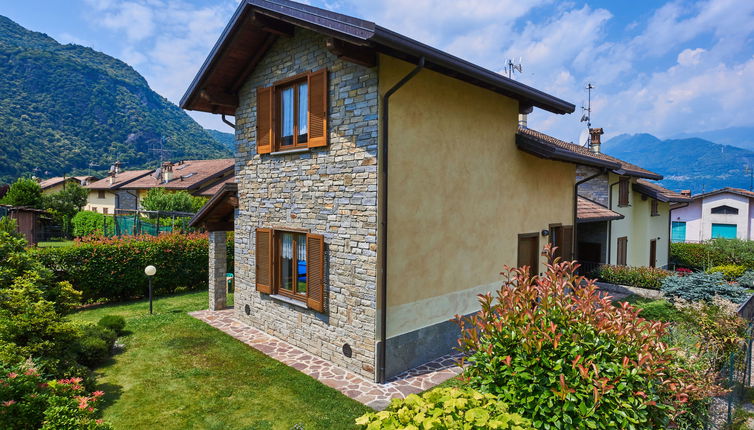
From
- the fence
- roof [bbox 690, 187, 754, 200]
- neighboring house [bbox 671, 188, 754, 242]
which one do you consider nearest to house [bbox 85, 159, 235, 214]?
the fence

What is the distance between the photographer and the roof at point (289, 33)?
249 inches

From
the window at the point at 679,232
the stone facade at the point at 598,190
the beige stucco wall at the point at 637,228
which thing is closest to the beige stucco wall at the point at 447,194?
the stone facade at the point at 598,190

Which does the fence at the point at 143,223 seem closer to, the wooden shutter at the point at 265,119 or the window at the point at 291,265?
the window at the point at 291,265

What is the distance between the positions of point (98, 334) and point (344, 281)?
18.0ft

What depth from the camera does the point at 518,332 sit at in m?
4.36

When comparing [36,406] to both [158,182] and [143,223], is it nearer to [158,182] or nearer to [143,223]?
[143,223]

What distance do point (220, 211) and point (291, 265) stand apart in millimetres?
3652

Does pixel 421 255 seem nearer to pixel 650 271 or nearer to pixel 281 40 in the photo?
pixel 281 40

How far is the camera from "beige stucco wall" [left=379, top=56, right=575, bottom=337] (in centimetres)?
754

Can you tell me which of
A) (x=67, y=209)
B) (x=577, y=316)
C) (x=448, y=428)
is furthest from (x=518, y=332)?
(x=67, y=209)

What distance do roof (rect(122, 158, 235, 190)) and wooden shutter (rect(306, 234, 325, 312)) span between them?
29068 mm

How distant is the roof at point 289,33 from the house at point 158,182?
78.4 ft

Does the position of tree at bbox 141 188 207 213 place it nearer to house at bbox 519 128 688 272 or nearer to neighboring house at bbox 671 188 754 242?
house at bbox 519 128 688 272

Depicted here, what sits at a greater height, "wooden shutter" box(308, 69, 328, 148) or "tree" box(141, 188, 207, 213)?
"wooden shutter" box(308, 69, 328, 148)
